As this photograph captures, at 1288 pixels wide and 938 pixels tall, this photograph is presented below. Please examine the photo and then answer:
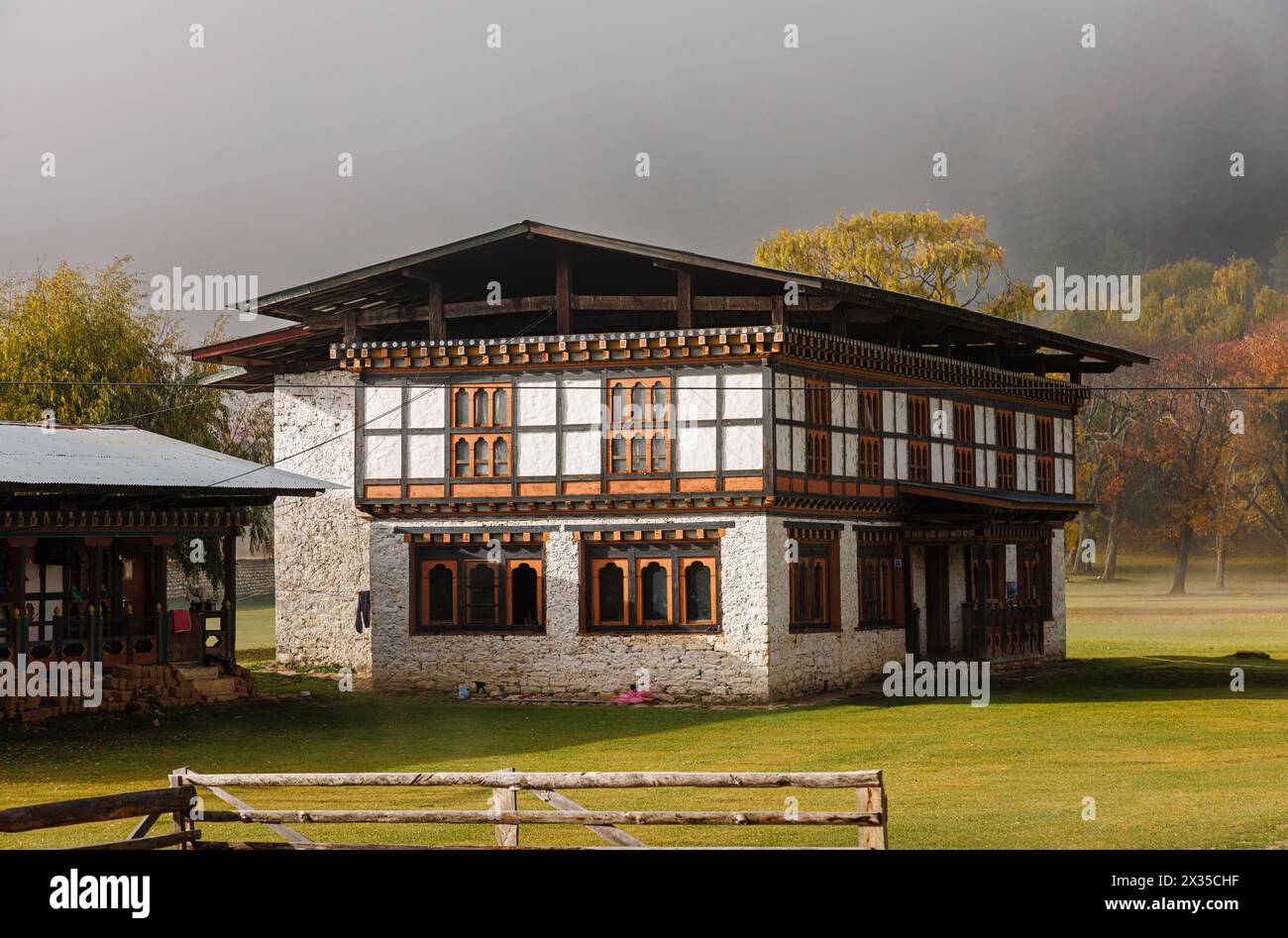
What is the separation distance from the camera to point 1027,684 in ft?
122

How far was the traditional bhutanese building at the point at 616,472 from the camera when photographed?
33.0 m

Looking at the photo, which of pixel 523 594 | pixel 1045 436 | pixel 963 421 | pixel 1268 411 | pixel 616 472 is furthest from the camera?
pixel 1268 411

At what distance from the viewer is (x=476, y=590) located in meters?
35.3

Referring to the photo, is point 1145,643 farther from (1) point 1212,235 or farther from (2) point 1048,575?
(1) point 1212,235

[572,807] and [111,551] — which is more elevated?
[111,551]

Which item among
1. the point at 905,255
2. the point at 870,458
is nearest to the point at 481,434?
the point at 870,458

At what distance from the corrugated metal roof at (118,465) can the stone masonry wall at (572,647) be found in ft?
12.6

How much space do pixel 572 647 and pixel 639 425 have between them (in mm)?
4786

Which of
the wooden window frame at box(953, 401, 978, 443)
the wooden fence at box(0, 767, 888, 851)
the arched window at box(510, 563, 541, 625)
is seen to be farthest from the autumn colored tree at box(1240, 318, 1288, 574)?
the wooden fence at box(0, 767, 888, 851)

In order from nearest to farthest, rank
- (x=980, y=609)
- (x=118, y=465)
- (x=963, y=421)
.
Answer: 1. (x=118, y=465)
2. (x=980, y=609)
3. (x=963, y=421)

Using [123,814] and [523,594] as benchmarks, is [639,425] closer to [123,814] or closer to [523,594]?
[523,594]

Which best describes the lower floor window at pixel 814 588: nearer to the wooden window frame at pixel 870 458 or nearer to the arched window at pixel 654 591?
the wooden window frame at pixel 870 458
